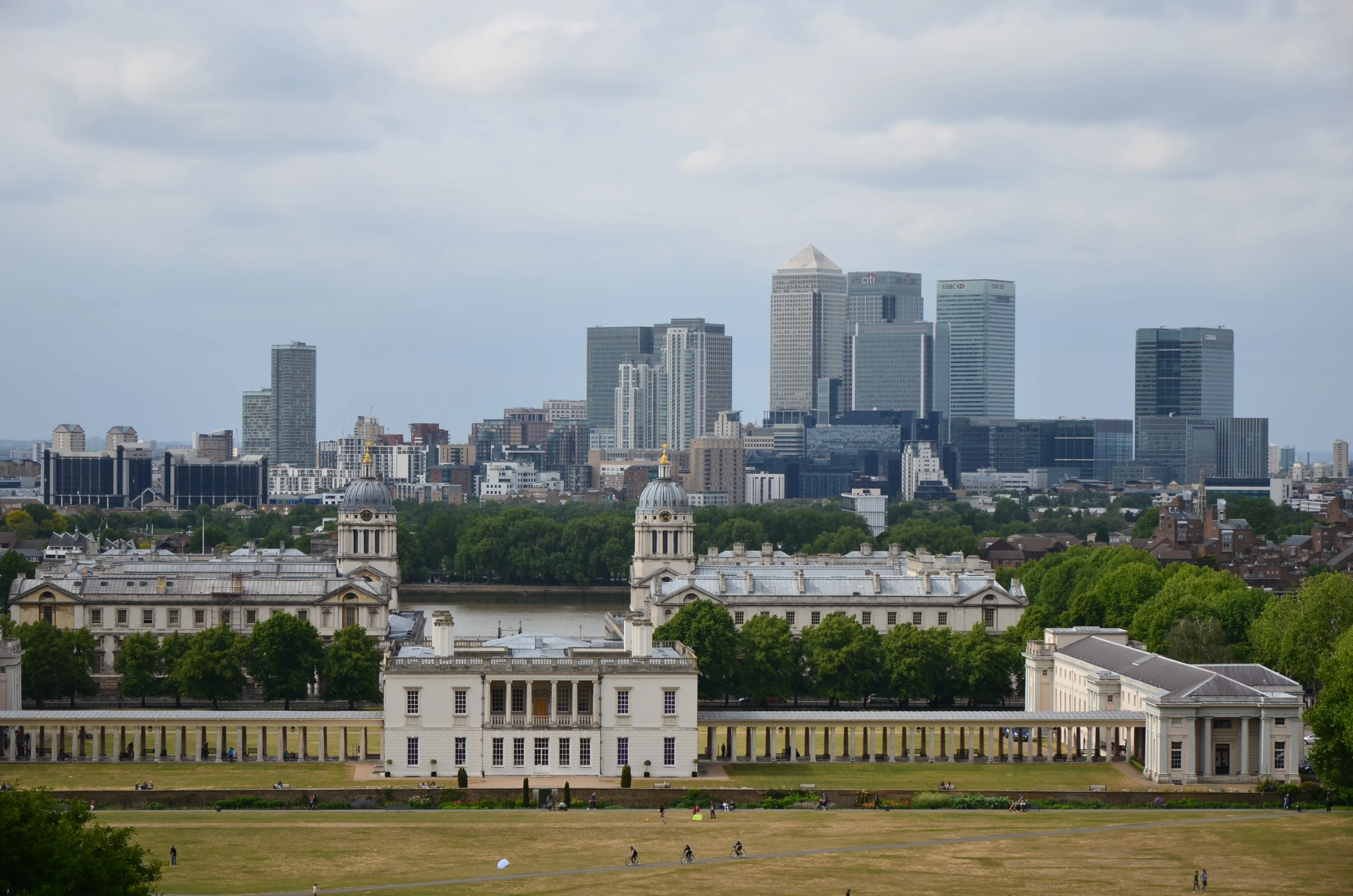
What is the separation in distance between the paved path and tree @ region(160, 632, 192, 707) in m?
46.1

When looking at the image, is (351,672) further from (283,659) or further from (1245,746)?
(1245,746)

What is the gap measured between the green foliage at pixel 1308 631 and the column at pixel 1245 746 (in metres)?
18.9

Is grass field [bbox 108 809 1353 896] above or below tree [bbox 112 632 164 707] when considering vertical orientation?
below

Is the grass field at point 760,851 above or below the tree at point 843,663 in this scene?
below

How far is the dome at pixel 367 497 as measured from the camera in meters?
140

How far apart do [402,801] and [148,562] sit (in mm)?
64877

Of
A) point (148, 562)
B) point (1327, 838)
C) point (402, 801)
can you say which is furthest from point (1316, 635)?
point (148, 562)

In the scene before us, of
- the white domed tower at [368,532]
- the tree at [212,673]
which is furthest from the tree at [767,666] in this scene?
the white domed tower at [368,532]

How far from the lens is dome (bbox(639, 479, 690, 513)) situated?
141750mm

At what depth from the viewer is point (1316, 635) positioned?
107625mm

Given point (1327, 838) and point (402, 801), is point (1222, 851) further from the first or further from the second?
point (402, 801)

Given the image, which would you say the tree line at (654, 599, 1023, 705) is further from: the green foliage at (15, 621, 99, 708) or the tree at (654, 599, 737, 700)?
the green foliage at (15, 621, 99, 708)

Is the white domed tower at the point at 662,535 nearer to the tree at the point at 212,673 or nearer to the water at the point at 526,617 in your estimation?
the water at the point at 526,617

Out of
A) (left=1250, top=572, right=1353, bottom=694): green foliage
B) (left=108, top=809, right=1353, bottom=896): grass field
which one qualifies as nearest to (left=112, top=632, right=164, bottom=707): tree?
(left=108, top=809, right=1353, bottom=896): grass field
